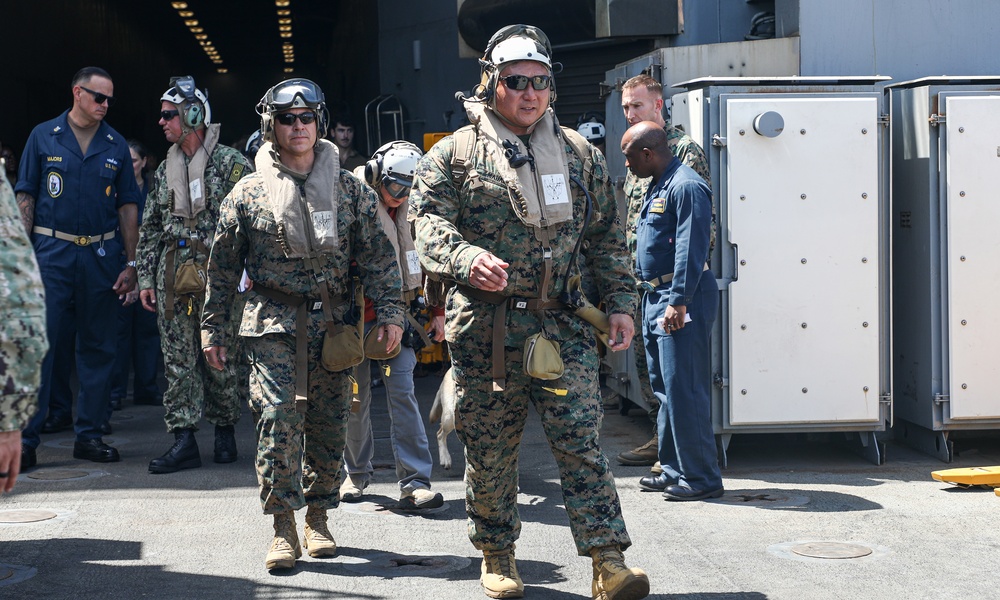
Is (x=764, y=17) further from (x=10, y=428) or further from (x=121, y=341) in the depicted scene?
(x=10, y=428)

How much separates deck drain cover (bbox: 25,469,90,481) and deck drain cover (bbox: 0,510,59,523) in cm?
84

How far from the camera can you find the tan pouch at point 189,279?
7.33m

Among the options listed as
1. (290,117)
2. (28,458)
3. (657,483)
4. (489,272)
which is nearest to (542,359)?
(489,272)

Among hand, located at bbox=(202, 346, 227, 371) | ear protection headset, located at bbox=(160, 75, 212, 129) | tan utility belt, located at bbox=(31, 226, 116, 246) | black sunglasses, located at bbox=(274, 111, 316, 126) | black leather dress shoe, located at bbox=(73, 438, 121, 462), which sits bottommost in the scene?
black leather dress shoe, located at bbox=(73, 438, 121, 462)

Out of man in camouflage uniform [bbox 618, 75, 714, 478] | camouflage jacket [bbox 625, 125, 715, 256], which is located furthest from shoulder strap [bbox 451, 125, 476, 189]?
man in camouflage uniform [bbox 618, 75, 714, 478]

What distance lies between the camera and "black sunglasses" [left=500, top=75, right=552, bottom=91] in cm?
476

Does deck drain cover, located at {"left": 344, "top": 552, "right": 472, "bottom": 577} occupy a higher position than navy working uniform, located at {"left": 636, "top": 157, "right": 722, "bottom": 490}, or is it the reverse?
navy working uniform, located at {"left": 636, "top": 157, "right": 722, "bottom": 490}

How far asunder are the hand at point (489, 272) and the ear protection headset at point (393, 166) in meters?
2.14

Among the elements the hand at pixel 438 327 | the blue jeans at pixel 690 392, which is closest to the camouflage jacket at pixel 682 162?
the blue jeans at pixel 690 392

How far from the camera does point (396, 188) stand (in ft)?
21.3

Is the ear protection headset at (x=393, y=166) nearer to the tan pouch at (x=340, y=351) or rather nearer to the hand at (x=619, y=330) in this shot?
the tan pouch at (x=340, y=351)

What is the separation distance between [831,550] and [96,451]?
15.2 feet

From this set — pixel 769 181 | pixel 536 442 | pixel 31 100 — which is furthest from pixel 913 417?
pixel 31 100

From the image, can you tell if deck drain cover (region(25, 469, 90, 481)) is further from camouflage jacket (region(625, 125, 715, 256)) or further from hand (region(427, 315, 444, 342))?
camouflage jacket (region(625, 125, 715, 256))
